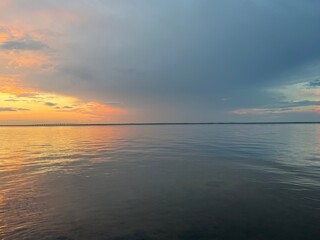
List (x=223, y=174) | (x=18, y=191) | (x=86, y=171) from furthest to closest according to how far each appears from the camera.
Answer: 1. (x=86, y=171)
2. (x=223, y=174)
3. (x=18, y=191)

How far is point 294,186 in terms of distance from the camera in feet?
71.4

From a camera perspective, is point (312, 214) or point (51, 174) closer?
point (312, 214)

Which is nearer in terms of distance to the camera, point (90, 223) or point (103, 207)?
point (90, 223)

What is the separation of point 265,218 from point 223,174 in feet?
41.3

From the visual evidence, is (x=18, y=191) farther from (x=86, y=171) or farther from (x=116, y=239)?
(x=116, y=239)

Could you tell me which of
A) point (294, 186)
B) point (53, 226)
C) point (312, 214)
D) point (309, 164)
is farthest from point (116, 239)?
point (309, 164)

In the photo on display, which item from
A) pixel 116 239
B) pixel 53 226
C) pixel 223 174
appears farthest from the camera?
pixel 223 174

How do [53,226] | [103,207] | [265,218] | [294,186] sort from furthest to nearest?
[294,186], [103,207], [265,218], [53,226]

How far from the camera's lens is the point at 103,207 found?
16453 millimetres

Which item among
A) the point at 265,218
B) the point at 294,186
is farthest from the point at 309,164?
the point at 265,218

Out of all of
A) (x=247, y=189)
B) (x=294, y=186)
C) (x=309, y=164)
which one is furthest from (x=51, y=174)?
(x=309, y=164)

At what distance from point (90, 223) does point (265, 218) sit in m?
10.0

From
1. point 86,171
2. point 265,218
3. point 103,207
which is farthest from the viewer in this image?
point 86,171

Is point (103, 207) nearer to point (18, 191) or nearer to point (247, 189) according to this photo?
point (18, 191)
